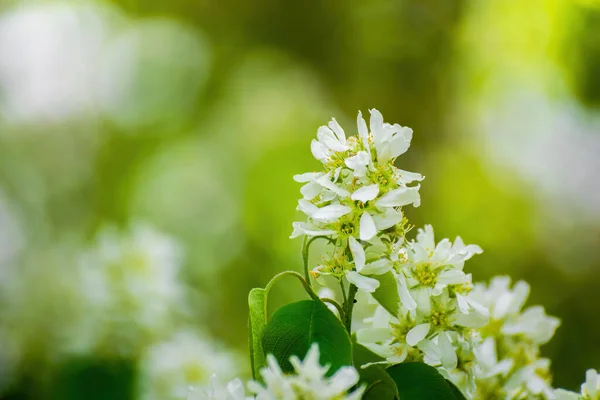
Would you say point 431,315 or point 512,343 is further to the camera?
point 512,343

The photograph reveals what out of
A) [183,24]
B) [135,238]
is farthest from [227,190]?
[135,238]

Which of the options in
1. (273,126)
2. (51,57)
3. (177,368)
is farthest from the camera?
(51,57)

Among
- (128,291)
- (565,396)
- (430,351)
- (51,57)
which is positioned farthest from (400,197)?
(51,57)

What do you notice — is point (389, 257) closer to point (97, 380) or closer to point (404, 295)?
point (404, 295)

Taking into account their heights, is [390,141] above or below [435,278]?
above

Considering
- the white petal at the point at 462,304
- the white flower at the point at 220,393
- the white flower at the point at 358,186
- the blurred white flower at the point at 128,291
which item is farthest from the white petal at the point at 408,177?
the blurred white flower at the point at 128,291

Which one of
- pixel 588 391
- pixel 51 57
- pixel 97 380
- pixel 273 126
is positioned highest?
pixel 51 57

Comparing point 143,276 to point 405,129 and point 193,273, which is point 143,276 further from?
point 193,273
